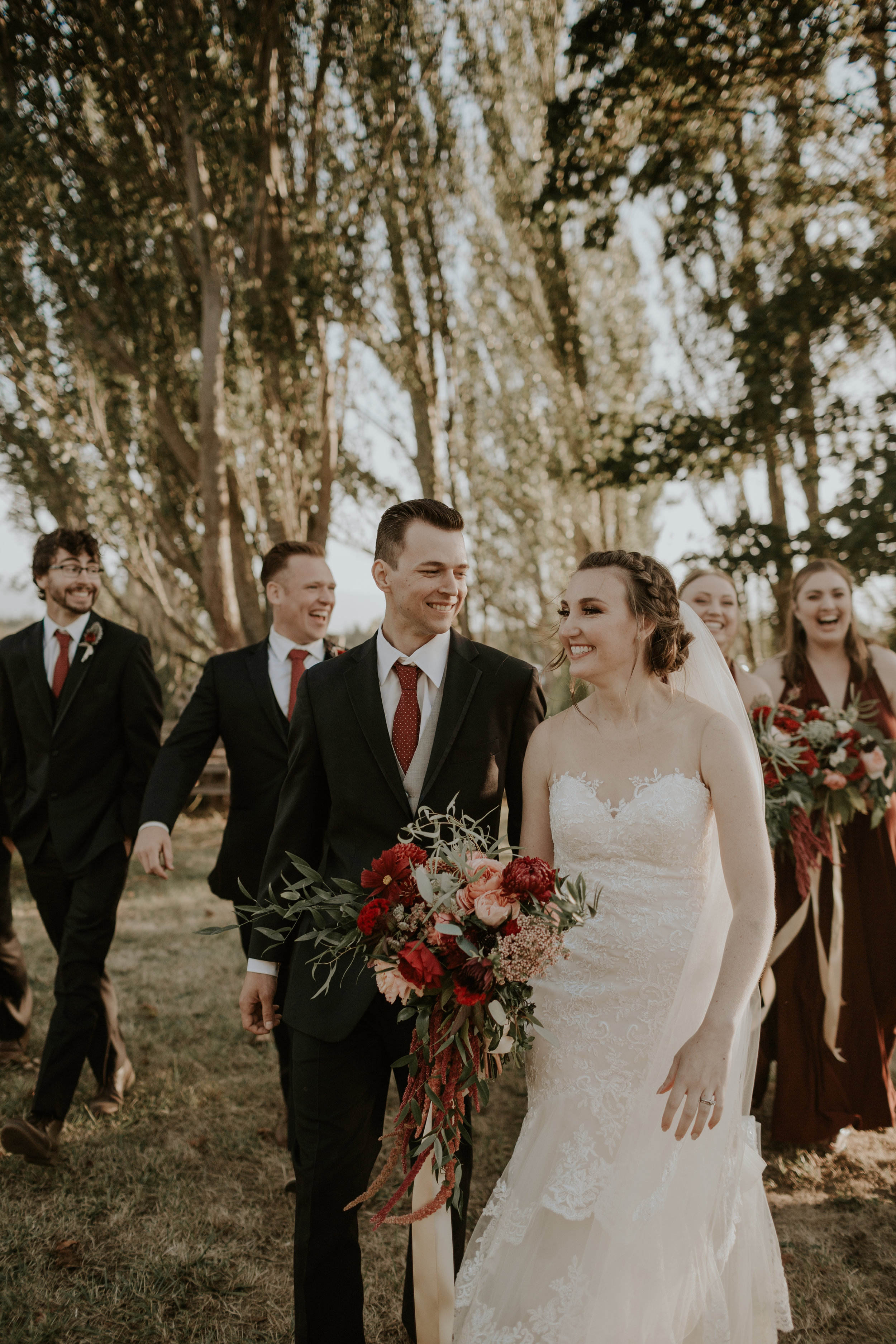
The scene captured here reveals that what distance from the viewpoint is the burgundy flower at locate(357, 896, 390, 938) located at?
2.06 m

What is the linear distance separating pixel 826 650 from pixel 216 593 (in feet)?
25.3

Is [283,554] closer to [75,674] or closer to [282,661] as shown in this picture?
[282,661]

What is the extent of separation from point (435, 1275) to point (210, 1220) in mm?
1545

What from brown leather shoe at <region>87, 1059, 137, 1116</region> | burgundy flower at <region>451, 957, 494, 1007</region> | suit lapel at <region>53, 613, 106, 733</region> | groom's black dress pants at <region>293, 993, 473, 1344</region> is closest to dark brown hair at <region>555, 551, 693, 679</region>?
burgundy flower at <region>451, 957, 494, 1007</region>

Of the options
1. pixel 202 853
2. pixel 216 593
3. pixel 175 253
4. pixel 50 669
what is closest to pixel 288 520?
pixel 216 593

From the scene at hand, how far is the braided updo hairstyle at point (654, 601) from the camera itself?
2.72 m

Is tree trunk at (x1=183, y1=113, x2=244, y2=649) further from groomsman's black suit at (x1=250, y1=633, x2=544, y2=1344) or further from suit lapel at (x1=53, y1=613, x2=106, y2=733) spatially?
groomsman's black suit at (x1=250, y1=633, x2=544, y2=1344)

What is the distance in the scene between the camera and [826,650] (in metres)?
4.81

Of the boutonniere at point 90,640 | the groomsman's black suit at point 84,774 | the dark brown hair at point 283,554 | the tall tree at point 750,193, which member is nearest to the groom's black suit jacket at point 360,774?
the dark brown hair at point 283,554

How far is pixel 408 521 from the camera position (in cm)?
275

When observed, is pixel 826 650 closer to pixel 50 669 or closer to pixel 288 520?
pixel 50 669

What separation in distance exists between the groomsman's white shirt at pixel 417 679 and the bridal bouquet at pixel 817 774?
197 centimetres

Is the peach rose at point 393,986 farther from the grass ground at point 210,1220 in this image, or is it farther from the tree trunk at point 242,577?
the tree trunk at point 242,577

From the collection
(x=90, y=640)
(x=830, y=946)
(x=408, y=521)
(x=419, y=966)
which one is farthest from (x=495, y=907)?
(x=90, y=640)
